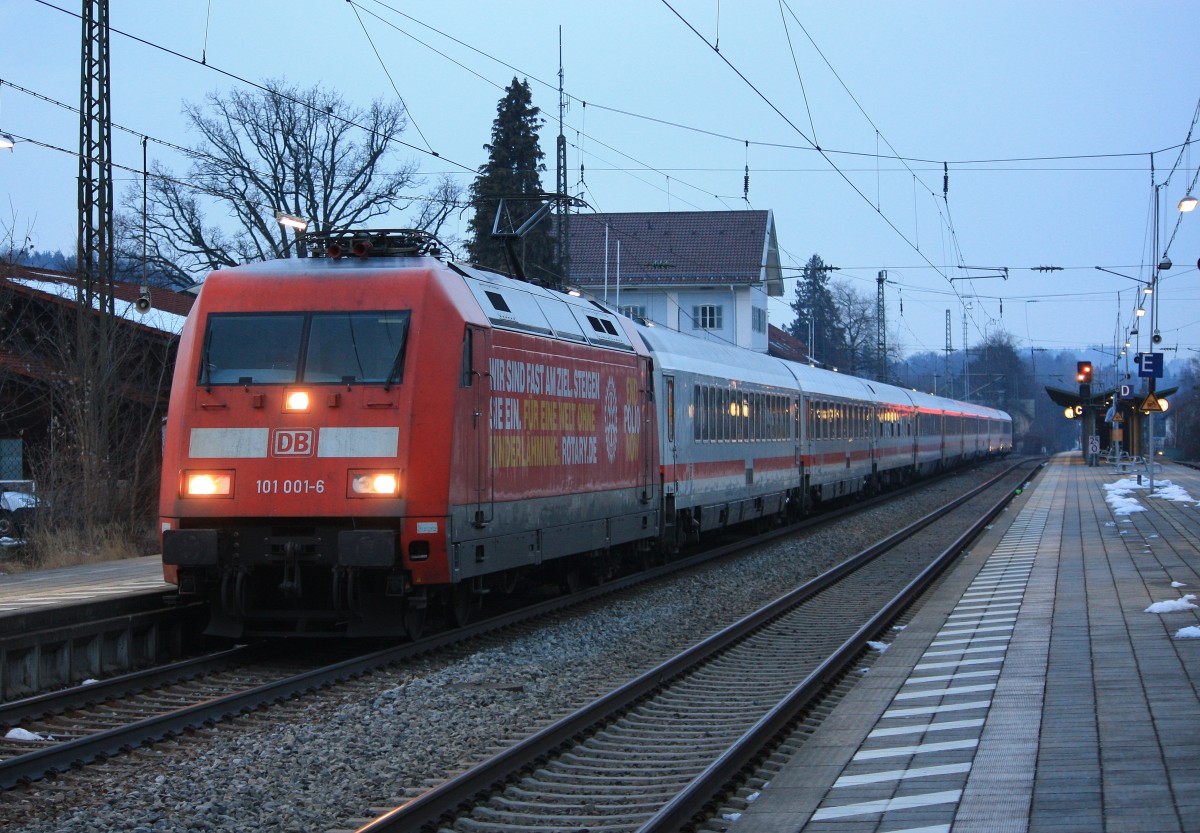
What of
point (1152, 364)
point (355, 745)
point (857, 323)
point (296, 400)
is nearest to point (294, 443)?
point (296, 400)

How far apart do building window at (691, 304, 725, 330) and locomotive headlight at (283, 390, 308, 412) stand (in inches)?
2308

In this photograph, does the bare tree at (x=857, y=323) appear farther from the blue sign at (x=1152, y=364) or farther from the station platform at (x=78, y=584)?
the station platform at (x=78, y=584)

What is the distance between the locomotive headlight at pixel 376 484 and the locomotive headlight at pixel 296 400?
2.65ft

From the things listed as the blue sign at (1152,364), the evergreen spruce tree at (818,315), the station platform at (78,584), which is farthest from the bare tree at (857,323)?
the station platform at (78,584)

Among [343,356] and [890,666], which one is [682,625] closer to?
[890,666]

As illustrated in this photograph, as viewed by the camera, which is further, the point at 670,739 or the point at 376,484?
the point at 376,484

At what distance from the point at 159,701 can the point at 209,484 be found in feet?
7.48

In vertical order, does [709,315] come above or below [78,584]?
above

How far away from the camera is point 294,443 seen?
1142cm

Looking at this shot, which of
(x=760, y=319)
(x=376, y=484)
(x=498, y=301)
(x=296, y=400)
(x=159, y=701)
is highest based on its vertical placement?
(x=760, y=319)

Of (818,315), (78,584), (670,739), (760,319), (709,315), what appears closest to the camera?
(670,739)

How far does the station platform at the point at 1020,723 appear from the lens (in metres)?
6.38

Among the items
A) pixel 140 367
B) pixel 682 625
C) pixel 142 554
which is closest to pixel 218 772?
pixel 682 625

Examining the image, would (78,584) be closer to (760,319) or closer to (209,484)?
(209,484)
